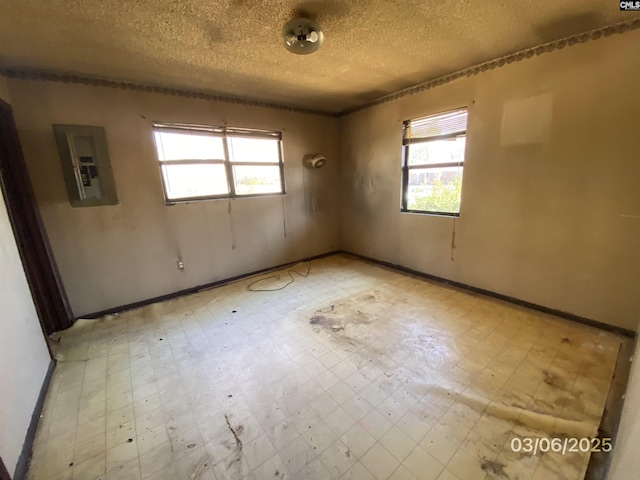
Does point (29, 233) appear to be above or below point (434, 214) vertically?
above

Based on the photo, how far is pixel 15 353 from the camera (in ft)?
5.17

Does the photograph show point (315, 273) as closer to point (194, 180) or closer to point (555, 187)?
point (194, 180)

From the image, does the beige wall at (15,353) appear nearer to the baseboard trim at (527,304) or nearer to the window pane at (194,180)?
the window pane at (194,180)

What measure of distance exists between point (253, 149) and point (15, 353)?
124 inches

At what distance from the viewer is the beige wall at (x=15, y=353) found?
4.37ft

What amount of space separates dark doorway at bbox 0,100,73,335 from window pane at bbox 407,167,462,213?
13.9 ft

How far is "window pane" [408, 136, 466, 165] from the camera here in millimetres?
3062

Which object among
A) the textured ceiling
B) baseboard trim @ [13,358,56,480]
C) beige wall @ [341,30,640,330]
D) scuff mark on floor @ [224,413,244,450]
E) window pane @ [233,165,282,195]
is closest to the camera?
baseboard trim @ [13,358,56,480]

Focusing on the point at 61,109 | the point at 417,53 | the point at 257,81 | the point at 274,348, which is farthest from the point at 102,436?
the point at 417,53

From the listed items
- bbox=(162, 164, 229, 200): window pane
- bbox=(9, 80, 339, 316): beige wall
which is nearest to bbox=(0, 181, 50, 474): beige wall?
bbox=(9, 80, 339, 316): beige wall

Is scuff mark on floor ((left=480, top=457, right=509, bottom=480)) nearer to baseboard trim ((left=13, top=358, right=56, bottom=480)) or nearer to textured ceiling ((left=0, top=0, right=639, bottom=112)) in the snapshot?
baseboard trim ((left=13, top=358, right=56, bottom=480))

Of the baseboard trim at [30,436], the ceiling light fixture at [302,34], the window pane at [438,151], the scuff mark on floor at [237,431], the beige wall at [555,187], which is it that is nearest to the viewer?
the baseboard trim at [30,436]
